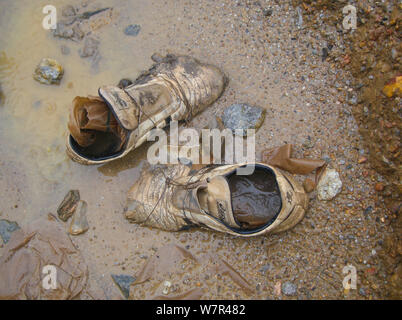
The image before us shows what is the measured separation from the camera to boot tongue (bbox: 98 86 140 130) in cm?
221

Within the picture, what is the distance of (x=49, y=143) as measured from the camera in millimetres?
2729

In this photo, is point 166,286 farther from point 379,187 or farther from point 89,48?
point 89,48

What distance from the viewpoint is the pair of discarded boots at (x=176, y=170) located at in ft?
6.93

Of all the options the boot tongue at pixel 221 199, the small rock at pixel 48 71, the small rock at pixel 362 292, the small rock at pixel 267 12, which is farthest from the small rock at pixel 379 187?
the small rock at pixel 48 71

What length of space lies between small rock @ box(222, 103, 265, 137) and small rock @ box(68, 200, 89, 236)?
1.35 meters

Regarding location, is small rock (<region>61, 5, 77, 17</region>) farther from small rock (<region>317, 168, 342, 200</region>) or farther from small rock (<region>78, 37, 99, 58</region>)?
small rock (<region>317, 168, 342, 200</region>)

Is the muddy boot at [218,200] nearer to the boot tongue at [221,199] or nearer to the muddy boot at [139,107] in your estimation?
the boot tongue at [221,199]

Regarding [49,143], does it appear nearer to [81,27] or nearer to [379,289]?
[81,27]

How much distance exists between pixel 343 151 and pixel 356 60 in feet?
2.28

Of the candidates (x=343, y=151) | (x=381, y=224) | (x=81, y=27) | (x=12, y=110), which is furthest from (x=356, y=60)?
(x=12, y=110)

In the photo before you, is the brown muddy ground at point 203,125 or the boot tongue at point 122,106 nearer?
the boot tongue at point 122,106

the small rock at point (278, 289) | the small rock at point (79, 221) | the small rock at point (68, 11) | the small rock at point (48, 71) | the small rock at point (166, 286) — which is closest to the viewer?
the small rock at point (278, 289)

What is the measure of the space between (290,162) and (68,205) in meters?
1.81

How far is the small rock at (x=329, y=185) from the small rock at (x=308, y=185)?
0.16ft
